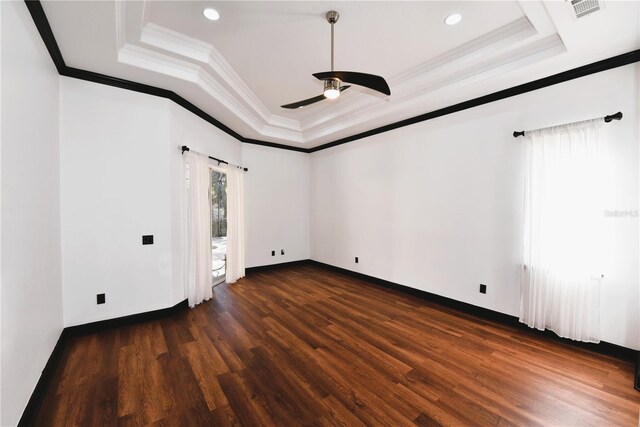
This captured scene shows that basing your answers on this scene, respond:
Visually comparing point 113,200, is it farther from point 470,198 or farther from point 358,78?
point 470,198

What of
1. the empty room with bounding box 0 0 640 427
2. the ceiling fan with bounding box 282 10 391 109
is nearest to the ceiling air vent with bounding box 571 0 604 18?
the empty room with bounding box 0 0 640 427

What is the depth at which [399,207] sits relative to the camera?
4297mm

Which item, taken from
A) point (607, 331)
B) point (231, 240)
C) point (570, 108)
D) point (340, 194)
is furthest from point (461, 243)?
point (231, 240)

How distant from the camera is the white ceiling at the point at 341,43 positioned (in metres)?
2.06

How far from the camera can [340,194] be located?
17.9 feet

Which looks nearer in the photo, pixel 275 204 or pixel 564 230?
pixel 564 230

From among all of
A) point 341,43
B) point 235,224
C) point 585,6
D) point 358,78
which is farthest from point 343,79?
point 235,224

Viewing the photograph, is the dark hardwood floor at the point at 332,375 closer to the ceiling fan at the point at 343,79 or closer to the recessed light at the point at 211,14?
the ceiling fan at the point at 343,79

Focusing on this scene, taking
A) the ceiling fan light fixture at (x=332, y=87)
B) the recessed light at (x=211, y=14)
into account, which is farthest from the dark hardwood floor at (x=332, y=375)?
the recessed light at (x=211, y=14)

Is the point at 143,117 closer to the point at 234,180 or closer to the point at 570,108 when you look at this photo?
the point at 234,180

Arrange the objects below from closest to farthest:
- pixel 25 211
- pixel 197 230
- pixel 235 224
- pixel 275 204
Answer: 1. pixel 25 211
2. pixel 197 230
3. pixel 235 224
4. pixel 275 204

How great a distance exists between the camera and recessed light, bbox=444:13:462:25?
2.26 metres

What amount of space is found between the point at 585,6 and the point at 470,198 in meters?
2.04

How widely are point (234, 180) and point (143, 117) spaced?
1.83 metres
